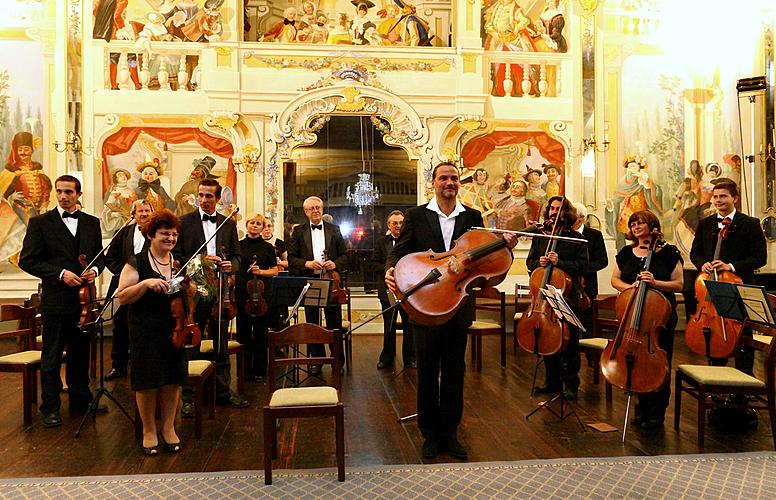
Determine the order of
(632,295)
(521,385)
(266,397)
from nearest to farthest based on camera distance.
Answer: (632,295) → (266,397) → (521,385)

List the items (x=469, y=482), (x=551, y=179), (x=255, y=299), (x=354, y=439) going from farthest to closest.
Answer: (x=551, y=179) < (x=255, y=299) < (x=354, y=439) < (x=469, y=482)

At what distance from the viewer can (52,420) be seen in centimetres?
453

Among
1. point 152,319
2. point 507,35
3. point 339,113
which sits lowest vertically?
point 152,319

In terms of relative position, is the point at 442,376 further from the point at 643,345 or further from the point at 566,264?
the point at 566,264

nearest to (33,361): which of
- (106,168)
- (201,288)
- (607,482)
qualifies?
(201,288)

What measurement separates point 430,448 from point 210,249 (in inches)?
94.2

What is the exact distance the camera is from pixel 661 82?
995cm

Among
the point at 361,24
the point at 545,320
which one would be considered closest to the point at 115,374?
the point at 545,320

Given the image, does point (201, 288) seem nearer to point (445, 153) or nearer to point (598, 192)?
point (445, 153)

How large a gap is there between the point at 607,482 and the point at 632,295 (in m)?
1.30

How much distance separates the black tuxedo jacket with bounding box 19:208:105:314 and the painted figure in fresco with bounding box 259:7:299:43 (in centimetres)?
607

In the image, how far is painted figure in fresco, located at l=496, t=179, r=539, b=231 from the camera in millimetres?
9797

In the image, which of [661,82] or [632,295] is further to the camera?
[661,82]

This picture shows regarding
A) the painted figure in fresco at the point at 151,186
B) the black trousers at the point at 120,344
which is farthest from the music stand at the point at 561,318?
the painted figure in fresco at the point at 151,186
